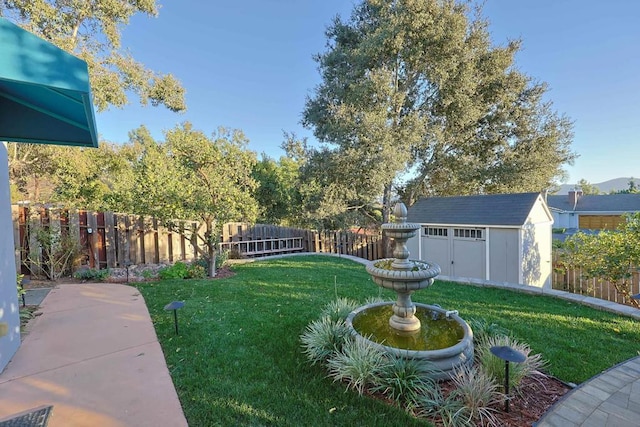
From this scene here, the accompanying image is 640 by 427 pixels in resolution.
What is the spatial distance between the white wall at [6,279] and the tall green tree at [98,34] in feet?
23.4

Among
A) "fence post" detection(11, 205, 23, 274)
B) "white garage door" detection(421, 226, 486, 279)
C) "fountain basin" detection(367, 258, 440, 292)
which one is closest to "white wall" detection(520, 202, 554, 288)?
"white garage door" detection(421, 226, 486, 279)

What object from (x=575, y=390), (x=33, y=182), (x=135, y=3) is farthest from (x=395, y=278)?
(x=33, y=182)

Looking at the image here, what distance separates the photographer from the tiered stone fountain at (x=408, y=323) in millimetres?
2789

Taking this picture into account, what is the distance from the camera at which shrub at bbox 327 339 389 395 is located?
253 centimetres

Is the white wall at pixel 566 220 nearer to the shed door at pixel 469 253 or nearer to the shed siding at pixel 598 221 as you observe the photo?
the shed siding at pixel 598 221

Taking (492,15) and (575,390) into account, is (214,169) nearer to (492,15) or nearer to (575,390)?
(575,390)

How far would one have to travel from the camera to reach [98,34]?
30.2ft

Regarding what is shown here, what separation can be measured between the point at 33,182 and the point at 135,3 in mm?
9427

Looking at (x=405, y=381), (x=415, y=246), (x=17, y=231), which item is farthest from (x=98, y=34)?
(x=415, y=246)

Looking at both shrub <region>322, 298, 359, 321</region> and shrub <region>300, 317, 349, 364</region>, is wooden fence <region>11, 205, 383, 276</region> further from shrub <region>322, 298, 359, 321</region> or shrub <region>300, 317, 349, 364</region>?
shrub <region>300, 317, 349, 364</region>

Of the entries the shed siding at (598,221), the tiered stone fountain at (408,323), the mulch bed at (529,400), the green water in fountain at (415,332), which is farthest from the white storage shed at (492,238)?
the shed siding at (598,221)

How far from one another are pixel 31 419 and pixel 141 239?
7.48 m

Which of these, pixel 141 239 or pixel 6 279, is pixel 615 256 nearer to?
pixel 6 279

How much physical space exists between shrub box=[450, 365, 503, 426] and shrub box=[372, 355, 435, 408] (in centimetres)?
24
